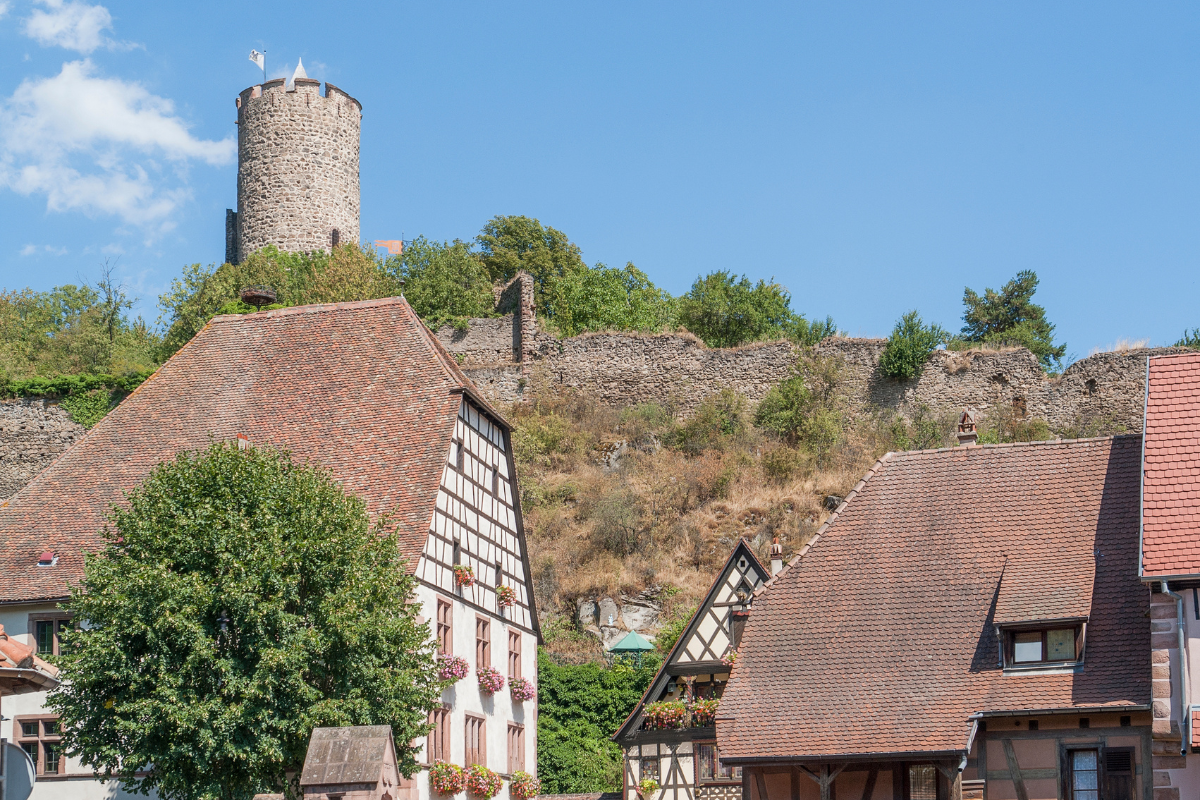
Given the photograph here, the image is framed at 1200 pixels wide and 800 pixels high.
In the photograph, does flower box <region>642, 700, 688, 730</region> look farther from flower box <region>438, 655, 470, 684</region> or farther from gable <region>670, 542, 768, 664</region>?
flower box <region>438, 655, 470, 684</region>

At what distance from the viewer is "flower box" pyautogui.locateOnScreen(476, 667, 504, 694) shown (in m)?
23.1

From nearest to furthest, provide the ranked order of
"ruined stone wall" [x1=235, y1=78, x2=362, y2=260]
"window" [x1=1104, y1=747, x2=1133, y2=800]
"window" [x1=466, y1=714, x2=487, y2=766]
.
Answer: "window" [x1=1104, y1=747, x2=1133, y2=800]
"window" [x1=466, y1=714, x2=487, y2=766]
"ruined stone wall" [x1=235, y1=78, x2=362, y2=260]

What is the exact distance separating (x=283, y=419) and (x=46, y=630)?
497 cm

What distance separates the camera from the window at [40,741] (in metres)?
21.9

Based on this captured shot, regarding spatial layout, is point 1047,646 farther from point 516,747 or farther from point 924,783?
point 516,747

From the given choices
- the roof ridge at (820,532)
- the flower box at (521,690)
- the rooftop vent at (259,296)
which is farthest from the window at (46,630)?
the roof ridge at (820,532)

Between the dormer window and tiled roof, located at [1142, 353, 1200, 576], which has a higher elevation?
tiled roof, located at [1142, 353, 1200, 576]

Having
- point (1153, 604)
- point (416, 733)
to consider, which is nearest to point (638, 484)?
point (416, 733)

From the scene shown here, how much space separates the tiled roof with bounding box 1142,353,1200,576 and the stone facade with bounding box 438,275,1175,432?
744 inches

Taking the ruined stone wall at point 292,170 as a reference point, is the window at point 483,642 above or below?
below

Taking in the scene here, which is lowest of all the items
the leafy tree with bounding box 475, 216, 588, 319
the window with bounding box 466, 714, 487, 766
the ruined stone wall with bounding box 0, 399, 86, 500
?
the window with bounding box 466, 714, 487, 766

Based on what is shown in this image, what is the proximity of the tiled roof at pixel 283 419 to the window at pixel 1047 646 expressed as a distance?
8531mm

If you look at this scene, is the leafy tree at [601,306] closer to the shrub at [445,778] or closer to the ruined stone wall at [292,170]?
the ruined stone wall at [292,170]

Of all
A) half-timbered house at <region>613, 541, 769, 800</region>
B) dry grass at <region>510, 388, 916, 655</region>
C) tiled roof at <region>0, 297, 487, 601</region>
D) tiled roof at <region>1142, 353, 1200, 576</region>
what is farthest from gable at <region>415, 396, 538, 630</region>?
tiled roof at <region>1142, 353, 1200, 576</region>
